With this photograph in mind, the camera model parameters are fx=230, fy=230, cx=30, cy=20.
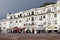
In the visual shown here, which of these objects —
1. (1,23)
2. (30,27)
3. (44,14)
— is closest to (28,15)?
(30,27)

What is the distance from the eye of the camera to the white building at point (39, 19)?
3076 inches

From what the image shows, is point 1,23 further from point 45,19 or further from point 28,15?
point 45,19

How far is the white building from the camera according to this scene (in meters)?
78.1

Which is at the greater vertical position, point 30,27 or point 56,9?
point 56,9

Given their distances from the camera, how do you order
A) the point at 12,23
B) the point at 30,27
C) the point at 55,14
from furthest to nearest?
the point at 12,23 < the point at 30,27 < the point at 55,14

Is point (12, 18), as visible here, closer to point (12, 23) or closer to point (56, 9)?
point (12, 23)

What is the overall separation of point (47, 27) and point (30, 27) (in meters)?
11.4

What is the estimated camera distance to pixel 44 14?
83188 mm

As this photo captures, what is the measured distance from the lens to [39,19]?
8588cm

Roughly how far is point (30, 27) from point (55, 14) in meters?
15.3

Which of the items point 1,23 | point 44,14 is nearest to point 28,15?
point 44,14

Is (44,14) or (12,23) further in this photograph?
→ (12,23)

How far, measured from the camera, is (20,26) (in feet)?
318

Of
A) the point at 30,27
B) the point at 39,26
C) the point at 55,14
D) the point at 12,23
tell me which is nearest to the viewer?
the point at 55,14
